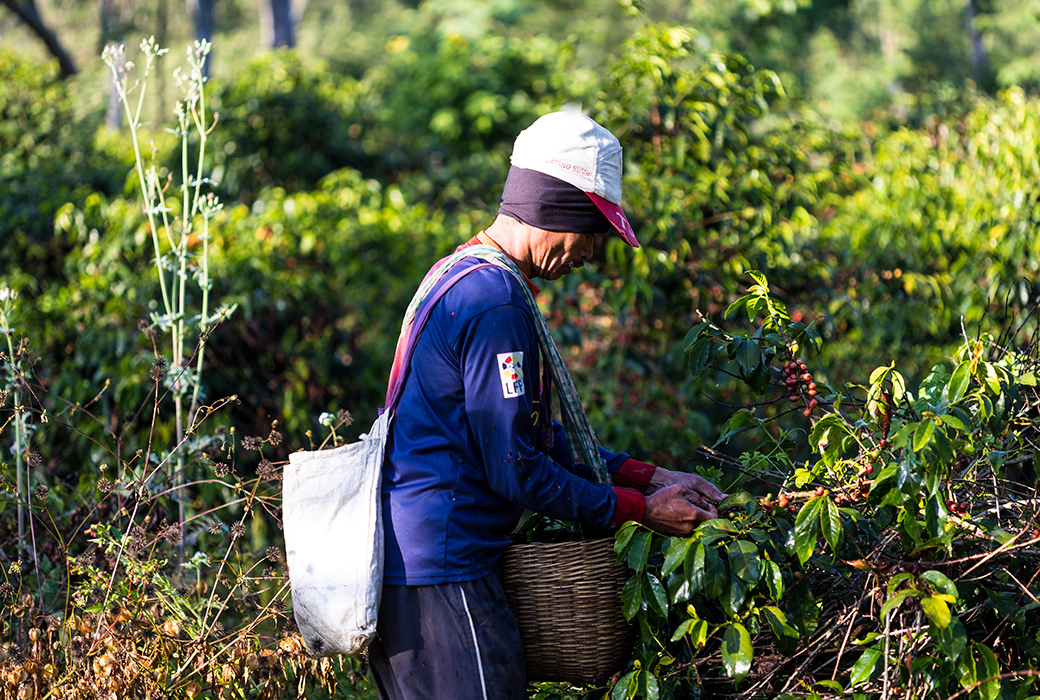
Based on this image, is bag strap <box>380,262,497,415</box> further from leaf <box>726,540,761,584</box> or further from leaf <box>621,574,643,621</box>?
leaf <box>726,540,761,584</box>

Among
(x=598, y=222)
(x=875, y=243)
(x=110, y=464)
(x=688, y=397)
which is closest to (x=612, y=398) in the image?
(x=688, y=397)

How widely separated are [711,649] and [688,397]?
8.32ft

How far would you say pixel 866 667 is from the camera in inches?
76.9

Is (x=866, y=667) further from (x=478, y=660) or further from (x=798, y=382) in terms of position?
(x=478, y=660)

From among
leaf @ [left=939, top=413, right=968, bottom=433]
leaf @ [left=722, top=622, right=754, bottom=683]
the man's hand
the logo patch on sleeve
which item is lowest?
leaf @ [left=722, top=622, right=754, bottom=683]

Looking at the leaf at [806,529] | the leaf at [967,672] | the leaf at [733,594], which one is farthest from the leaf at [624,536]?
→ the leaf at [967,672]

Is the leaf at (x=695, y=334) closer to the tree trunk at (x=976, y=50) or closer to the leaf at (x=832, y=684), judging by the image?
the leaf at (x=832, y=684)

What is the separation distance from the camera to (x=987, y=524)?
205 cm

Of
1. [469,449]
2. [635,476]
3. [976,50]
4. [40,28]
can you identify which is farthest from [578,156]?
[976,50]

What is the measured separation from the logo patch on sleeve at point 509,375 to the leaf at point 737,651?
675 millimetres

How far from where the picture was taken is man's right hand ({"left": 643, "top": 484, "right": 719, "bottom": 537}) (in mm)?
2098

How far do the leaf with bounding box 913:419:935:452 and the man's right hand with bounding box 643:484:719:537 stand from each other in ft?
1.65

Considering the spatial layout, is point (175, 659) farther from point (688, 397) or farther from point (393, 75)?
point (393, 75)

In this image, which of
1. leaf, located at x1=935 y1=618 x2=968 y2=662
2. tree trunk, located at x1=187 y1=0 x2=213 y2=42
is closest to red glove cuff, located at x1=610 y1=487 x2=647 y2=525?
leaf, located at x1=935 y1=618 x2=968 y2=662
